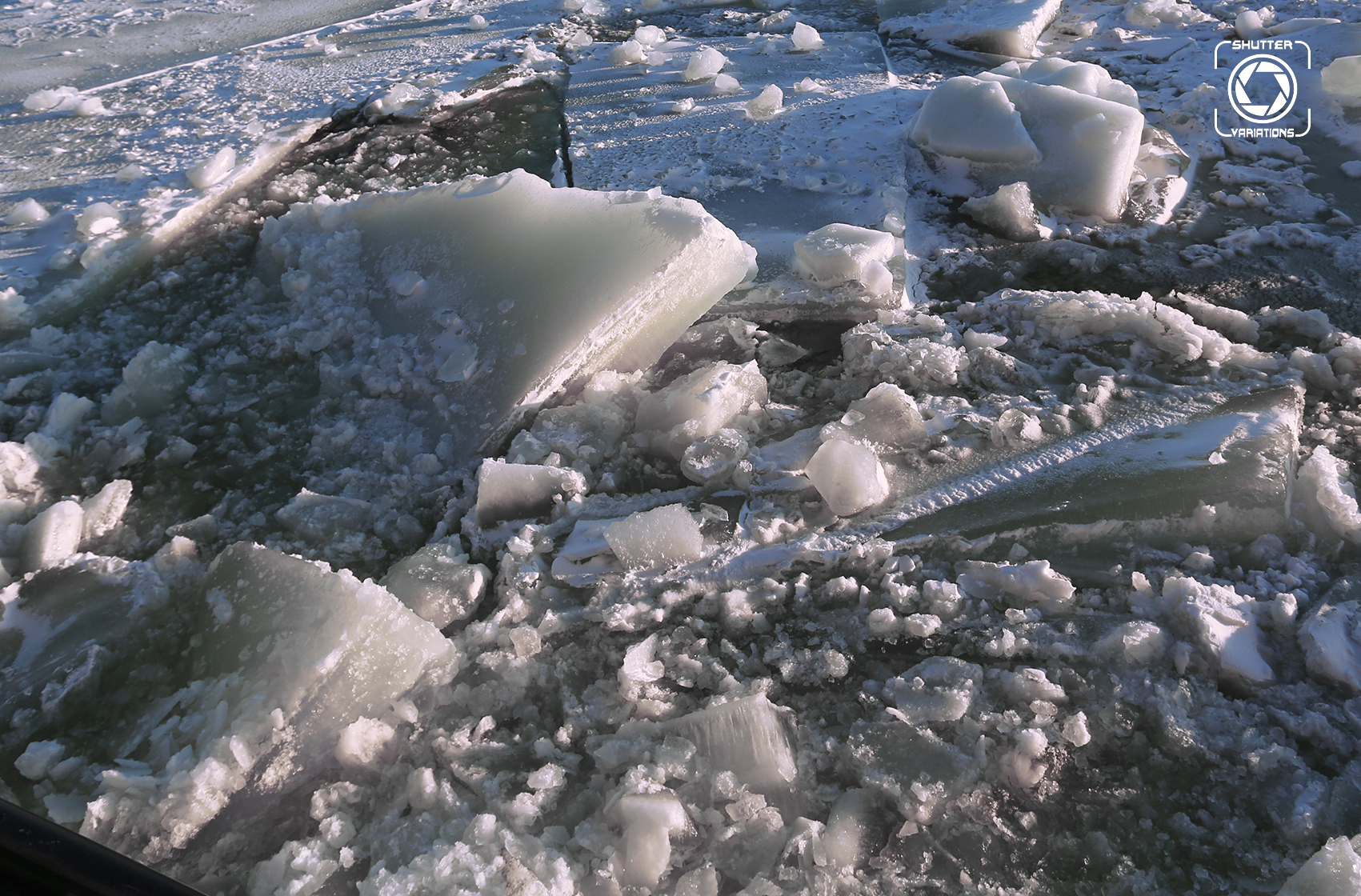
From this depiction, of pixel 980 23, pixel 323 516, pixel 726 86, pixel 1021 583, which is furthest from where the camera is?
pixel 980 23

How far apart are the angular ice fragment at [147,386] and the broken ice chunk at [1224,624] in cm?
213

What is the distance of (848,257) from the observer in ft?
6.79

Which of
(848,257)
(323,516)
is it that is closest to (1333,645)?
(848,257)

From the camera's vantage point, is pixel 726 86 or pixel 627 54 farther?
pixel 627 54

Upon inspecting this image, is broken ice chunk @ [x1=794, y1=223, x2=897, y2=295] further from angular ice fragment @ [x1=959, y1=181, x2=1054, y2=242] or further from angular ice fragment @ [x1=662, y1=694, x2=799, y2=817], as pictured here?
angular ice fragment @ [x1=662, y1=694, x2=799, y2=817]

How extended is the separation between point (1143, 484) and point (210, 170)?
278cm

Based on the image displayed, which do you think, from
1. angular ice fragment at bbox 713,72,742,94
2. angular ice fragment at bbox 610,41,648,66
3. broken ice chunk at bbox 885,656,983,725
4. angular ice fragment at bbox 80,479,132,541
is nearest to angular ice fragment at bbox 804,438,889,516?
broken ice chunk at bbox 885,656,983,725

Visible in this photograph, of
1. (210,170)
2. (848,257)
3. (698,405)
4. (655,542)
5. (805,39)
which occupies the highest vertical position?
(805,39)

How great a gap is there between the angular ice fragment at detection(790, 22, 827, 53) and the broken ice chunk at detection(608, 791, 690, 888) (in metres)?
→ 3.18

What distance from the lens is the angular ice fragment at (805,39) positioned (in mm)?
3375

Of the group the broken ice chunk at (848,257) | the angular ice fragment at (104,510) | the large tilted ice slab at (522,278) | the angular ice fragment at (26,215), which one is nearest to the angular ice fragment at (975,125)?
the broken ice chunk at (848,257)

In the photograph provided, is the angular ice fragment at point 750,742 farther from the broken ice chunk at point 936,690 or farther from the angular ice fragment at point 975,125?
the angular ice fragment at point 975,125

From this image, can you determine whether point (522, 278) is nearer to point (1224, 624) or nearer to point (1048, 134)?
point (1224, 624)

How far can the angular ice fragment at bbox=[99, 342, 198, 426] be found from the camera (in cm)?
189
